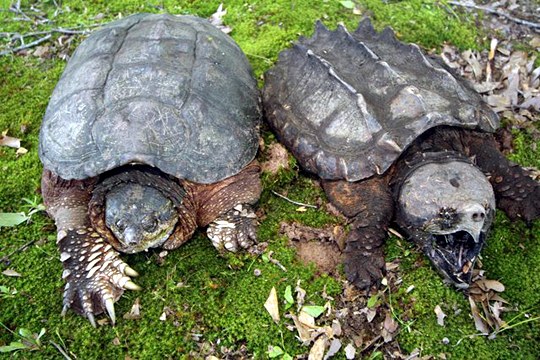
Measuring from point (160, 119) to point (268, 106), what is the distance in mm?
1125

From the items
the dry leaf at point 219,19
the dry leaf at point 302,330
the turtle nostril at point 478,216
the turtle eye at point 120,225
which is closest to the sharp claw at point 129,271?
the turtle eye at point 120,225

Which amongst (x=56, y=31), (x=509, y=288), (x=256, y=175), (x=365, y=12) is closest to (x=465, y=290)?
(x=509, y=288)

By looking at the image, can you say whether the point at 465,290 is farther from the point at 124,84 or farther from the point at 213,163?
the point at 124,84

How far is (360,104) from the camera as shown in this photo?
357 centimetres

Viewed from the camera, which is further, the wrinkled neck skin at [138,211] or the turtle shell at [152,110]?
the turtle shell at [152,110]

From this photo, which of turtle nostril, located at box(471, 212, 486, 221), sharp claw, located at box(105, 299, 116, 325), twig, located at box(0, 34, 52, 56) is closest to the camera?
turtle nostril, located at box(471, 212, 486, 221)

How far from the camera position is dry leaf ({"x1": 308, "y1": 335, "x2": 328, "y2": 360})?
2.98 metres

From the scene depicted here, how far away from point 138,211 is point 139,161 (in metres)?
0.33

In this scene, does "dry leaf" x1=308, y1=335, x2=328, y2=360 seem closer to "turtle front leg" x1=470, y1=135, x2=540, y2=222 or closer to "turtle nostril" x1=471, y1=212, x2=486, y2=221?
"turtle nostril" x1=471, y1=212, x2=486, y2=221

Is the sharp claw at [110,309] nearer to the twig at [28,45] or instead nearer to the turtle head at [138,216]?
the turtle head at [138,216]

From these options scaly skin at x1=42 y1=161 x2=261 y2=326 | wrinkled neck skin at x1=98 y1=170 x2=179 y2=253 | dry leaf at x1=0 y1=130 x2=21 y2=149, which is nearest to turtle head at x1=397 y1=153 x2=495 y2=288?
scaly skin at x1=42 y1=161 x2=261 y2=326

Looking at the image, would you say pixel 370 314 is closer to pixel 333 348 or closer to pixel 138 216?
pixel 333 348

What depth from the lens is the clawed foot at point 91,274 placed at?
3.17 m

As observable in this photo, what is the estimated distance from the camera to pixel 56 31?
5.45m
